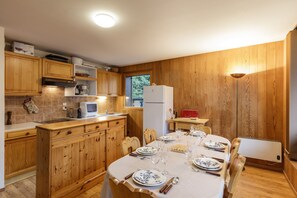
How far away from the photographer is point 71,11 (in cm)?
189

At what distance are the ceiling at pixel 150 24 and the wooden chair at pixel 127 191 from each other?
181 centimetres

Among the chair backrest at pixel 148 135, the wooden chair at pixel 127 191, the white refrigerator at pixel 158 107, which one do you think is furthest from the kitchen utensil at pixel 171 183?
the white refrigerator at pixel 158 107

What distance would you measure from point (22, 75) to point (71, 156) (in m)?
1.93

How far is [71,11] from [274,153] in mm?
4108

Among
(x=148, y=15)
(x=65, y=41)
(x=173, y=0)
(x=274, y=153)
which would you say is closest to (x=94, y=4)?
(x=148, y=15)

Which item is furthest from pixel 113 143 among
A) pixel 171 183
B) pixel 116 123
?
pixel 171 183

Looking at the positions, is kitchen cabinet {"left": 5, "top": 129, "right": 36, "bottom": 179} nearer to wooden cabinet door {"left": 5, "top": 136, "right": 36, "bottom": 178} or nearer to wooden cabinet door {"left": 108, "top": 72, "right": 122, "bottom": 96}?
wooden cabinet door {"left": 5, "top": 136, "right": 36, "bottom": 178}

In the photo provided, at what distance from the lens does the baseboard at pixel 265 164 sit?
286cm

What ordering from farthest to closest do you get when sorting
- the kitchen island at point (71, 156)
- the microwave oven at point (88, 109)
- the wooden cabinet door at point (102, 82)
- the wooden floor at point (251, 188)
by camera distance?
the wooden cabinet door at point (102, 82) < the microwave oven at point (88, 109) < the wooden floor at point (251, 188) < the kitchen island at point (71, 156)

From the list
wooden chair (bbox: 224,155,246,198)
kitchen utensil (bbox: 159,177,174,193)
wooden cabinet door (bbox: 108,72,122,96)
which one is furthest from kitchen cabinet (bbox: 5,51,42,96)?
wooden chair (bbox: 224,155,246,198)

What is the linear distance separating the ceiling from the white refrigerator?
0.99 metres

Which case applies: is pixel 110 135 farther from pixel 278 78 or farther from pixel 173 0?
pixel 278 78

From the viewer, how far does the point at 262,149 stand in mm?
2945

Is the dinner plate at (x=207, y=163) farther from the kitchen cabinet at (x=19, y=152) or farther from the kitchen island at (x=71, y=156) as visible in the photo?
the kitchen cabinet at (x=19, y=152)
